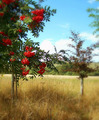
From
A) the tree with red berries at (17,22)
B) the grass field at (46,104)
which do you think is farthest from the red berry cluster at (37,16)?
the grass field at (46,104)

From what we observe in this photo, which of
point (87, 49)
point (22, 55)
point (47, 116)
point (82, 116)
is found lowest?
point (82, 116)

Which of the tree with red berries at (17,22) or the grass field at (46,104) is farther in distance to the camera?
the grass field at (46,104)

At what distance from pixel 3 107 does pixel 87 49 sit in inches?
162

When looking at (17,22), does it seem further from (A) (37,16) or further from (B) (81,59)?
(B) (81,59)

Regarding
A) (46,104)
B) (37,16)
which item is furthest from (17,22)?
(46,104)

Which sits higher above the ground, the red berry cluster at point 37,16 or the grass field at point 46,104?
the red berry cluster at point 37,16

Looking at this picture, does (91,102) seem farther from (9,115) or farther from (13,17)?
(13,17)

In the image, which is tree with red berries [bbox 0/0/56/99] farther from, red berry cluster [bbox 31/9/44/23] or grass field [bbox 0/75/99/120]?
grass field [bbox 0/75/99/120]

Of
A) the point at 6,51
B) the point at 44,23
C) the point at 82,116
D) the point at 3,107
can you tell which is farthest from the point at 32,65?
the point at 82,116

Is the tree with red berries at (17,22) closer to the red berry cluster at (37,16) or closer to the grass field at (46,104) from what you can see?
the red berry cluster at (37,16)

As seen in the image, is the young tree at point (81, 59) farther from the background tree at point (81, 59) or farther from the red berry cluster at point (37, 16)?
the red berry cluster at point (37, 16)

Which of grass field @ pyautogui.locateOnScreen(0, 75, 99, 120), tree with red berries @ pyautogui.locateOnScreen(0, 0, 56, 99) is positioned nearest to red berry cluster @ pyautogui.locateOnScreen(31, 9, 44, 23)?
tree with red berries @ pyautogui.locateOnScreen(0, 0, 56, 99)

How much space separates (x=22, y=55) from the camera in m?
3.58

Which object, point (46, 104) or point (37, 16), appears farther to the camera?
point (46, 104)
